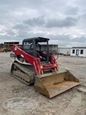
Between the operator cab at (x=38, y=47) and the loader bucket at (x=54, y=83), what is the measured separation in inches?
43.3

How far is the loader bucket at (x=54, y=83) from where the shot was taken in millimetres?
4450

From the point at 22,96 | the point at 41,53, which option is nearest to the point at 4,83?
the point at 22,96

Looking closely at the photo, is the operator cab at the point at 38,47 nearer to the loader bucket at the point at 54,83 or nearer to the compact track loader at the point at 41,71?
the compact track loader at the point at 41,71

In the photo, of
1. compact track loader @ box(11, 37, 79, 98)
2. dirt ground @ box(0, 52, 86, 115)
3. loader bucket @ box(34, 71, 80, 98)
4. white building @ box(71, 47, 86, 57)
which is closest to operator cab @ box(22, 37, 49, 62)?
compact track loader @ box(11, 37, 79, 98)

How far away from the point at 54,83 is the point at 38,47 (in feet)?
6.42

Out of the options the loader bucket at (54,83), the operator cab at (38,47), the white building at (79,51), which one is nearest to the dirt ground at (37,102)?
the loader bucket at (54,83)

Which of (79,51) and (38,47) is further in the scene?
(79,51)

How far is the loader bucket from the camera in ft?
14.6

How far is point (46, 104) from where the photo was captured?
12.8ft

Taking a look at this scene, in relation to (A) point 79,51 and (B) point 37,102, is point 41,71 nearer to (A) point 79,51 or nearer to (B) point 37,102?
(B) point 37,102

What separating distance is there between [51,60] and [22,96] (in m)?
2.36

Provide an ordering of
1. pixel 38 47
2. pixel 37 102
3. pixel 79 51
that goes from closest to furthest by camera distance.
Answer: pixel 37 102
pixel 38 47
pixel 79 51

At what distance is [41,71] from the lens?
5.29 meters

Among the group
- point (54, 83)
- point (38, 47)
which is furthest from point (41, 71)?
point (38, 47)
